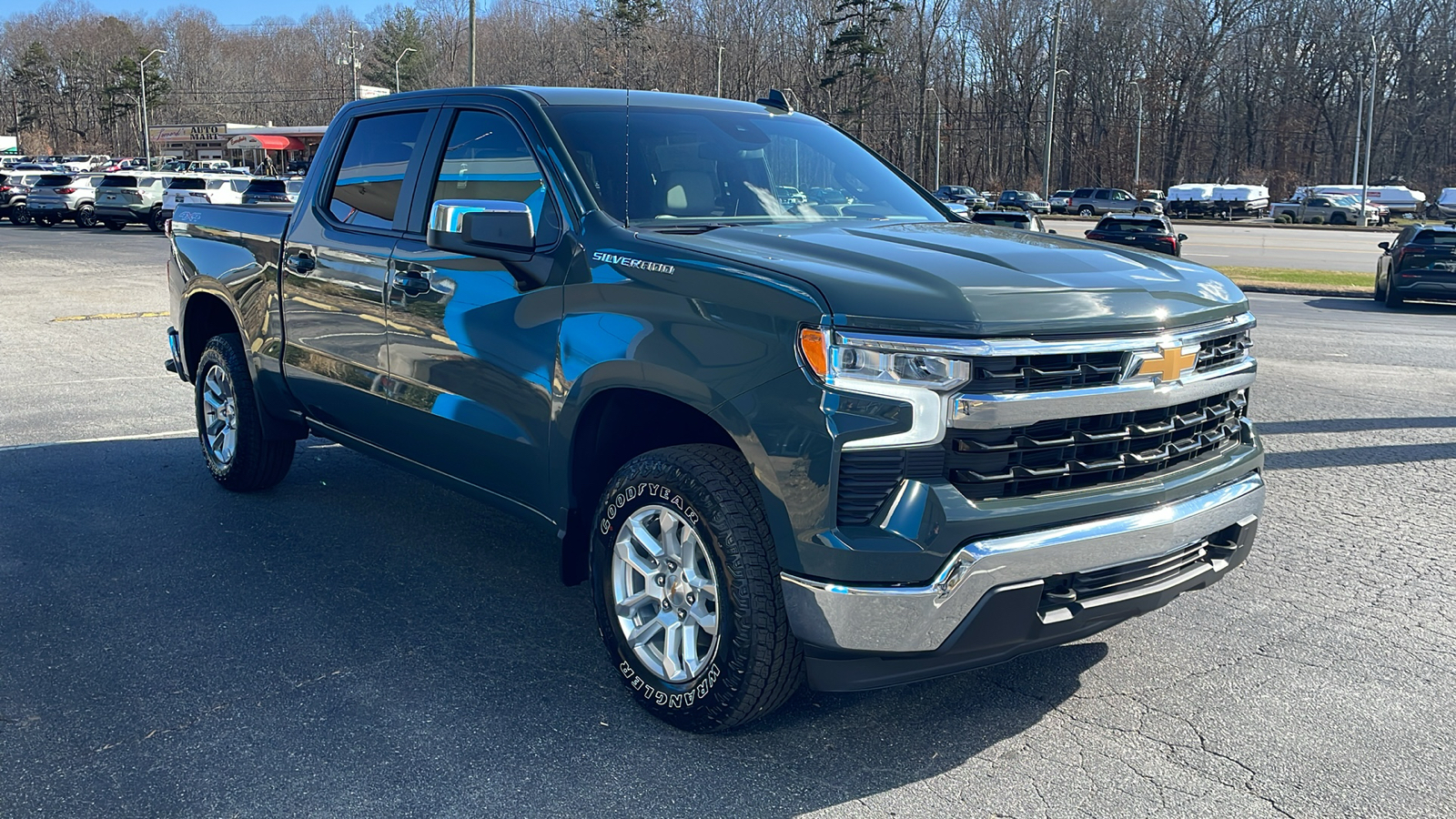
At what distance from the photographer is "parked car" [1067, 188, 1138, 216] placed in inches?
2621

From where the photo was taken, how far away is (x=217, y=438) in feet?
20.6

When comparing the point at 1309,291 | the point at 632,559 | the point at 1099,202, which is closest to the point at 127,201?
the point at 1309,291

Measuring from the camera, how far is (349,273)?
15.9ft

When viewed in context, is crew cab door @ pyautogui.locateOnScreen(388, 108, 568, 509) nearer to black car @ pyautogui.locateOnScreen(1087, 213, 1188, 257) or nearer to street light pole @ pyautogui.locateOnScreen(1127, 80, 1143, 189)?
black car @ pyautogui.locateOnScreen(1087, 213, 1188, 257)

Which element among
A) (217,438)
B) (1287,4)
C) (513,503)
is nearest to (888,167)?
(513,503)

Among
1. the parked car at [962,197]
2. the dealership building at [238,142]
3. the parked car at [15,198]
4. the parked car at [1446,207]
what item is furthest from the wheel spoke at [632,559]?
the dealership building at [238,142]

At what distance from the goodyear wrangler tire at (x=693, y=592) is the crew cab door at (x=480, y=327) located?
1.60 feet

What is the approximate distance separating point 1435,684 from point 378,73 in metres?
125

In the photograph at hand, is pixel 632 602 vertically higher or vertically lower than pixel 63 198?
lower

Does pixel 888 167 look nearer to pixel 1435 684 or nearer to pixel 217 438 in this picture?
pixel 1435 684

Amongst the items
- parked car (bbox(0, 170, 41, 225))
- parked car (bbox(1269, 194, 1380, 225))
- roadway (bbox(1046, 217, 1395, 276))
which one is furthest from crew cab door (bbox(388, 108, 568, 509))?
parked car (bbox(1269, 194, 1380, 225))

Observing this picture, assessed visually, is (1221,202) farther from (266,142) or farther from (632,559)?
Answer: (632,559)

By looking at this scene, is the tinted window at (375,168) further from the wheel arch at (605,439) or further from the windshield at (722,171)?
the wheel arch at (605,439)

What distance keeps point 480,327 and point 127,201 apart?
120 feet
